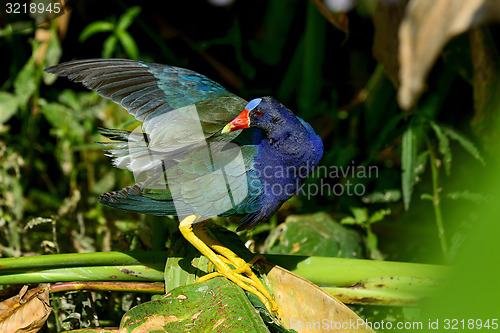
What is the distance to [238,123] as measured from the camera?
1.79 meters

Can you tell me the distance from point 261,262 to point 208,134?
0.50m

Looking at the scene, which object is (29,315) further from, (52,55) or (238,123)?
(52,55)

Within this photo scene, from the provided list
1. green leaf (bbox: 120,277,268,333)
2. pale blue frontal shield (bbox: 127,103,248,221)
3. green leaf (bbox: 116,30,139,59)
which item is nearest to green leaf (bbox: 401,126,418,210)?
pale blue frontal shield (bbox: 127,103,248,221)

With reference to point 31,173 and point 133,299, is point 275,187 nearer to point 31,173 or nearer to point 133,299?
point 133,299

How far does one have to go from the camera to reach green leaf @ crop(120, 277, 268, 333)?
4.62ft

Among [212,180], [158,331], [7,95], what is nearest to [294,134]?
[212,180]

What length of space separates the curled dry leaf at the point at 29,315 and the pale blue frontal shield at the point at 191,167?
48cm

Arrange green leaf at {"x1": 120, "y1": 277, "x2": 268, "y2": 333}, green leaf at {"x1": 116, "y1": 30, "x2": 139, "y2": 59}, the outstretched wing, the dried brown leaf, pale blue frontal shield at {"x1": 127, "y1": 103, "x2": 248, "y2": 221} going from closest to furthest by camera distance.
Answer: green leaf at {"x1": 120, "y1": 277, "x2": 268, "y2": 333}, pale blue frontal shield at {"x1": 127, "y1": 103, "x2": 248, "y2": 221}, the outstretched wing, the dried brown leaf, green leaf at {"x1": 116, "y1": 30, "x2": 139, "y2": 59}

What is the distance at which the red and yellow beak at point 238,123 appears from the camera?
1.78 meters

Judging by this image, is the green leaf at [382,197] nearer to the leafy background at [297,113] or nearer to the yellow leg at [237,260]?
the leafy background at [297,113]

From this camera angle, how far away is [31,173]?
3.05 meters

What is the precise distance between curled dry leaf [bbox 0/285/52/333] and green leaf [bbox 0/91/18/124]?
4.58 ft

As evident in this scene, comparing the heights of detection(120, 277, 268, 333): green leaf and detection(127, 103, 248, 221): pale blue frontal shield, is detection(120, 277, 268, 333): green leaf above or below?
below

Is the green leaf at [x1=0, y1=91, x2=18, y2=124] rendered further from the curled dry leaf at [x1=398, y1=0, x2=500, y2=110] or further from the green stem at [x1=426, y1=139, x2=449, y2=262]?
the curled dry leaf at [x1=398, y1=0, x2=500, y2=110]
